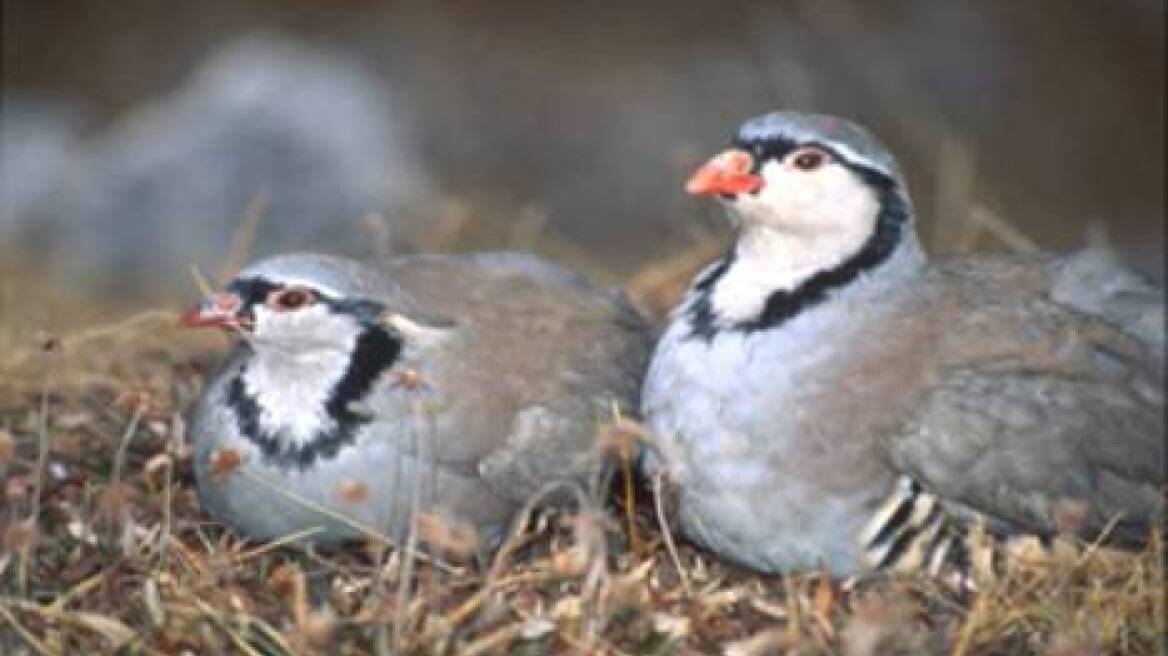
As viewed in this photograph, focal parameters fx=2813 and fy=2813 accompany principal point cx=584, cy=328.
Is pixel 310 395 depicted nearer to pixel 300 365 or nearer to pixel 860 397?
pixel 300 365

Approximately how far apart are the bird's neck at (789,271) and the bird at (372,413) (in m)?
0.30

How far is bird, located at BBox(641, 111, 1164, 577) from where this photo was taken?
518 cm

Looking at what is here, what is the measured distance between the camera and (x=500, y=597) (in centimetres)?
507

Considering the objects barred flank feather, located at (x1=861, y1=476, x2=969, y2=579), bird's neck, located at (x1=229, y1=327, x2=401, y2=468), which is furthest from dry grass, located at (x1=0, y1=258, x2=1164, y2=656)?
bird's neck, located at (x1=229, y1=327, x2=401, y2=468)

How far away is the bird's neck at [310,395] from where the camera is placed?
17.4 ft

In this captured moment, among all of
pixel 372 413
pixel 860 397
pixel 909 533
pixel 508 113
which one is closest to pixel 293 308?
pixel 372 413

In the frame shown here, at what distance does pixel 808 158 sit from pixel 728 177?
159 mm

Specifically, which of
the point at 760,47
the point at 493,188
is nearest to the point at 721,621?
the point at 493,188

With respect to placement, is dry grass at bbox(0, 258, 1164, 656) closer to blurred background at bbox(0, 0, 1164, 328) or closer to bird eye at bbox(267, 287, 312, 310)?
bird eye at bbox(267, 287, 312, 310)

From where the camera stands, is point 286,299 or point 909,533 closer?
point 909,533

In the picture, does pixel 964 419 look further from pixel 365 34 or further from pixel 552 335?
pixel 365 34

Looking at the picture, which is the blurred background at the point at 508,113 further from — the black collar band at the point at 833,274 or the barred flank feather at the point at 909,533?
the barred flank feather at the point at 909,533

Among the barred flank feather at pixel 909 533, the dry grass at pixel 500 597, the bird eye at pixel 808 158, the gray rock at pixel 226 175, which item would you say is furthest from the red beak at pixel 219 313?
the gray rock at pixel 226 175

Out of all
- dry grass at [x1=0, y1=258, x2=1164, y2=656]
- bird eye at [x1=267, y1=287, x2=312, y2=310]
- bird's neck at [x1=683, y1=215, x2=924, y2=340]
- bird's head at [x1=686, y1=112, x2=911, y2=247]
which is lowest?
dry grass at [x1=0, y1=258, x2=1164, y2=656]
